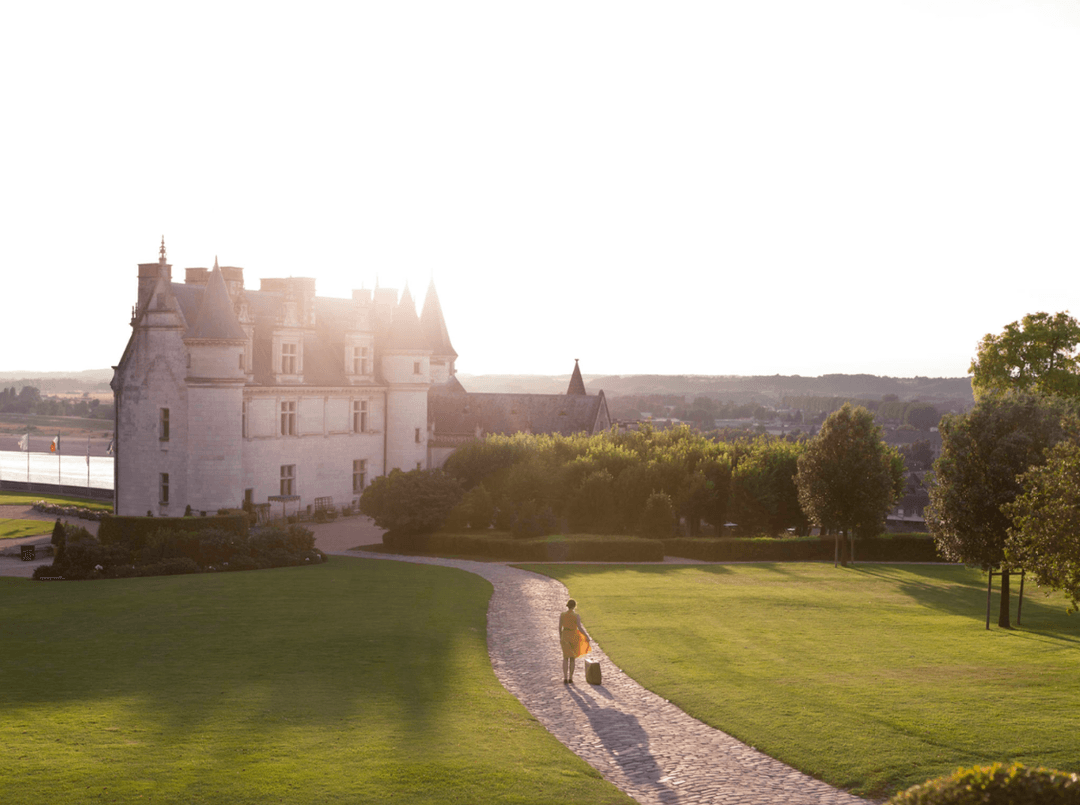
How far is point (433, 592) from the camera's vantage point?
3250cm

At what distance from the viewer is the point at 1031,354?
2190 inches

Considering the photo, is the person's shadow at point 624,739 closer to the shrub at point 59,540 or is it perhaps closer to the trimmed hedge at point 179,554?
the trimmed hedge at point 179,554

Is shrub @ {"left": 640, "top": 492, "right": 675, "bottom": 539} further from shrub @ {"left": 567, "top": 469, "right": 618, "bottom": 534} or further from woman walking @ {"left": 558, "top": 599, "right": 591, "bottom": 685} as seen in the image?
woman walking @ {"left": 558, "top": 599, "right": 591, "bottom": 685}

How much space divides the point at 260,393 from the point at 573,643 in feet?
129

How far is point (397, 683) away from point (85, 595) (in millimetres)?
17129

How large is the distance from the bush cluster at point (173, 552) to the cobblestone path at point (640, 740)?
1831 centimetres

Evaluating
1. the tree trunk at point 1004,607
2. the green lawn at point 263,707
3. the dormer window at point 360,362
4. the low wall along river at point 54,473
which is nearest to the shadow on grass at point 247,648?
the green lawn at point 263,707

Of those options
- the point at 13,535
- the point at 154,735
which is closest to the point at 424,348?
the point at 13,535

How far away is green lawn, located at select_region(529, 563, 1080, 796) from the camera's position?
15633 millimetres

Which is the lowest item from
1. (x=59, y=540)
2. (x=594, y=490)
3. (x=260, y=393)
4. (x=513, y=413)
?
(x=59, y=540)

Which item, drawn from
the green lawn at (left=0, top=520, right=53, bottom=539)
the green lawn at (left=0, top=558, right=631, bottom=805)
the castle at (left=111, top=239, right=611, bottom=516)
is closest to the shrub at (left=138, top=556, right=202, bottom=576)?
the green lawn at (left=0, top=558, right=631, bottom=805)

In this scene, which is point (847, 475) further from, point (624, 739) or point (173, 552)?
point (173, 552)

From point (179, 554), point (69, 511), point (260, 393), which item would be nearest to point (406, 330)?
point (260, 393)

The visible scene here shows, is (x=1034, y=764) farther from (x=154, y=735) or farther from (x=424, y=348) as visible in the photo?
(x=424, y=348)
